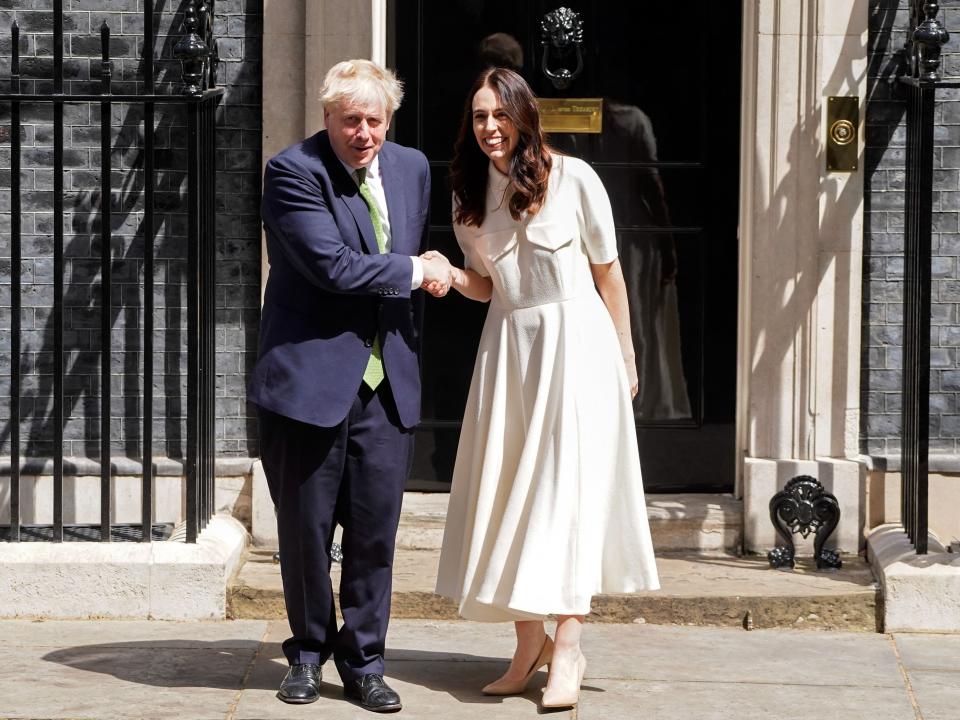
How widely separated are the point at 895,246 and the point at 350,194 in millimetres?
2629

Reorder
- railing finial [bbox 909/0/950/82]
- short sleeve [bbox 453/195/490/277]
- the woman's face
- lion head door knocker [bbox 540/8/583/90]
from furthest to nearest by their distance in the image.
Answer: lion head door knocker [bbox 540/8/583/90] → railing finial [bbox 909/0/950/82] → short sleeve [bbox 453/195/490/277] → the woman's face

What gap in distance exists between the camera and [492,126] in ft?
14.9

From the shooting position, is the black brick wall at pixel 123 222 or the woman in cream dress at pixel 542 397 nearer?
the woman in cream dress at pixel 542 397

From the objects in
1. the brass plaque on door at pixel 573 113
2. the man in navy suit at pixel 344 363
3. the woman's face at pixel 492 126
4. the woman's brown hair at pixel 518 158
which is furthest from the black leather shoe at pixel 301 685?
the brass plaque on door at pixel 573 113

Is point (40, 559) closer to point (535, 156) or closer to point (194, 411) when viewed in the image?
point (194, 411)

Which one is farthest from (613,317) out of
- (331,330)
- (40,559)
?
(40,559)

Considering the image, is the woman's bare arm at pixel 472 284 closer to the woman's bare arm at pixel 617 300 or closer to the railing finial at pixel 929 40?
the woman's bare arm at pixel 617 300

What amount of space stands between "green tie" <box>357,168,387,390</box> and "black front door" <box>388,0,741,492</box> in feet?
6.22

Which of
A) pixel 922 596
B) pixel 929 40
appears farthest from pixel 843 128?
pixel 922 596

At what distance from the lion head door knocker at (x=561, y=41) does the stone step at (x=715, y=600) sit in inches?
80.4

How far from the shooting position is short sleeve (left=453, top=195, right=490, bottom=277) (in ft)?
15.5

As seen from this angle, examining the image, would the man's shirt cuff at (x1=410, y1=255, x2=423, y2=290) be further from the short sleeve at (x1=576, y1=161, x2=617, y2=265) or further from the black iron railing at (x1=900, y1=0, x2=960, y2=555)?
the black iron railing at (x1=900, y1=0, x2=960, y2=555)

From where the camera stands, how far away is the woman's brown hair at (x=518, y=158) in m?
4.52

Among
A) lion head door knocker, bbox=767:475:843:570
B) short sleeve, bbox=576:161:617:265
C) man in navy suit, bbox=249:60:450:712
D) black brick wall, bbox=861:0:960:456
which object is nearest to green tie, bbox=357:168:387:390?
man in navy suit, bbox=249:60:450:712
